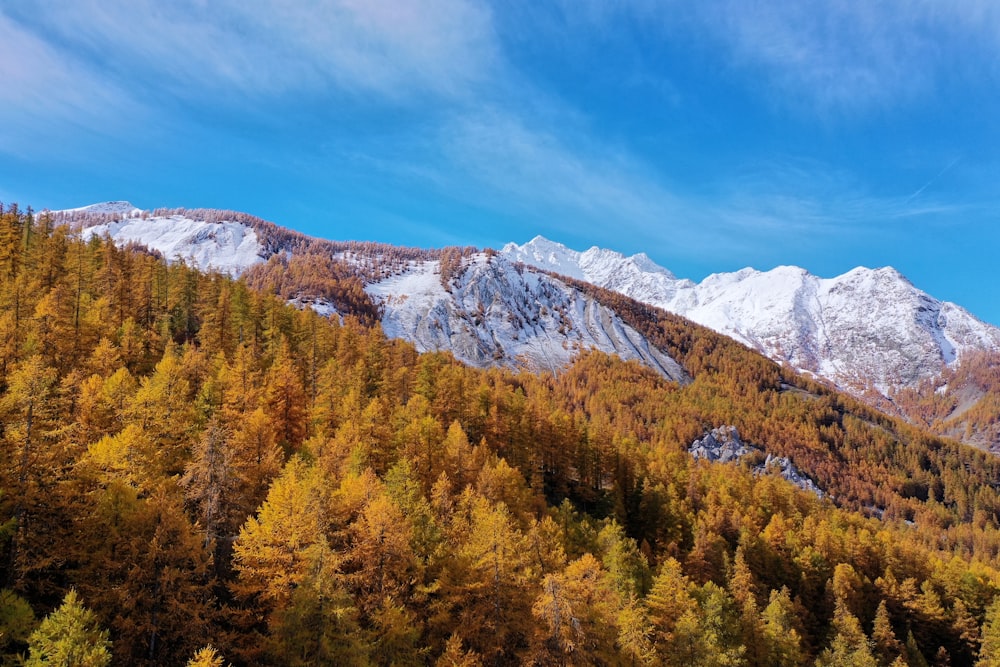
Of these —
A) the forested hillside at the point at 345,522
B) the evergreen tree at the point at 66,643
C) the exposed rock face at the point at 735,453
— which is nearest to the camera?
the evergreen tree at the point at 66,643

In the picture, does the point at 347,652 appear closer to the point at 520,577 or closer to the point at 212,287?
the point at 520,577

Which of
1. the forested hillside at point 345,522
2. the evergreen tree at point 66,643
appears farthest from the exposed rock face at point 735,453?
the evergreen tree at point 66,643

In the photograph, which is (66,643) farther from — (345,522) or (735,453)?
(735,453)

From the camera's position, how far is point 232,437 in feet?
141

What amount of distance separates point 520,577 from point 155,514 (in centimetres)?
2199

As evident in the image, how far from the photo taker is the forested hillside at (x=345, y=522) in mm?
26438

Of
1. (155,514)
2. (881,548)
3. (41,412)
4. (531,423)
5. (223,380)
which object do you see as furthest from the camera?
(881,548)

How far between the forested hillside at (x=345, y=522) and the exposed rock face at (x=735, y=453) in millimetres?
79861

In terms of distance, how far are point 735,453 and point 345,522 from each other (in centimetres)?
17487

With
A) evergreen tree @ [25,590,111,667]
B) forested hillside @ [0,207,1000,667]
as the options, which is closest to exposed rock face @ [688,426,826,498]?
forested hillside @ [0,207,1000,667]

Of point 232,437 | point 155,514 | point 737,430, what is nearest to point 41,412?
point 155,514

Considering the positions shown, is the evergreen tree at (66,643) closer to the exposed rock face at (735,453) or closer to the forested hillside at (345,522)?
the forested hillside at (345,522)

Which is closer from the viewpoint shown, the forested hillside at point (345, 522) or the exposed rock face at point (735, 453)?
the forested hillside at point (345, 522)

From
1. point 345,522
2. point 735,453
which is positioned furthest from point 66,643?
point 735,453
